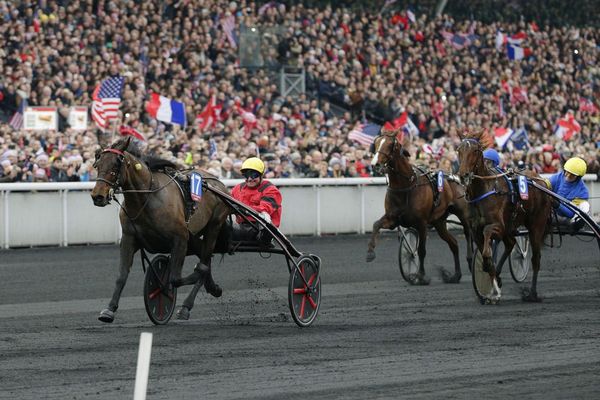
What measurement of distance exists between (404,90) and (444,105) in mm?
1010

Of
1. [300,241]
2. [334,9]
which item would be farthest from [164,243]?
[334,9]

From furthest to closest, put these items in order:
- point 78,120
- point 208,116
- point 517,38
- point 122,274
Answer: point 517,38 < point 208,116 < point 78,120 < point 122,274

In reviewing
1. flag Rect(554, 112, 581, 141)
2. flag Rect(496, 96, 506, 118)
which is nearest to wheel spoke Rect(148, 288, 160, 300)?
flag Rect(554, 112, 581, 141)

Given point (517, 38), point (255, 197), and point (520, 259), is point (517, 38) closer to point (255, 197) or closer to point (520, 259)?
point (520, 259)

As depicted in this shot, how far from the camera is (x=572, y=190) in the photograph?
1494 cm

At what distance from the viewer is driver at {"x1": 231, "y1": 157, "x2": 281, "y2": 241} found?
12062 mm

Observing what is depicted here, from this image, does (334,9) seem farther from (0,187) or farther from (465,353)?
(465,353)

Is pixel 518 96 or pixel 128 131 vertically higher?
pixel 518 96

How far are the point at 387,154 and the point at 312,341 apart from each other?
5486 mm

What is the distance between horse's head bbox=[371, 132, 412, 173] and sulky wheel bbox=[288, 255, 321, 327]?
12.9 feet

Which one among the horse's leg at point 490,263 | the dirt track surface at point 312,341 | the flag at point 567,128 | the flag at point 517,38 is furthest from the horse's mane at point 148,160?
the flag at point 517,38

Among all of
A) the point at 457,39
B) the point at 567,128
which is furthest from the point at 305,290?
the point at 457,39

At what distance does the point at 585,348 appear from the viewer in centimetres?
987

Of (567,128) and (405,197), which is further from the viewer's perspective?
(567,128)
